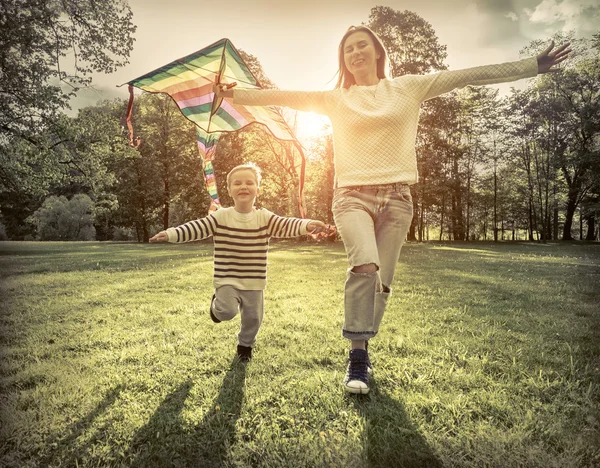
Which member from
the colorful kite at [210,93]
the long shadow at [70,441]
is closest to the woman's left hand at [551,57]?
the colorful kite at [210,93]

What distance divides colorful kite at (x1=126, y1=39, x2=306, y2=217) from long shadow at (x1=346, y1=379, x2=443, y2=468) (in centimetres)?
242

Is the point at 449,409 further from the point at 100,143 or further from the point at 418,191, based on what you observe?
the point at 418,191

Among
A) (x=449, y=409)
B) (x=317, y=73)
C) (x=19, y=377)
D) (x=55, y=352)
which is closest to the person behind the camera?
(x=449, y=409)

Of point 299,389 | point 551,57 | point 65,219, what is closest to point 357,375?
point 299,389

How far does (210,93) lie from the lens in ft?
14.9

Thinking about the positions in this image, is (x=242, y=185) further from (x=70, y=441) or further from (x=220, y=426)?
(x=70, y=441)

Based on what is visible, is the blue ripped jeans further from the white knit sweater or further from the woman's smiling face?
the woman's smiling face

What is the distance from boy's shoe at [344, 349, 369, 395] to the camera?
9.33 ft

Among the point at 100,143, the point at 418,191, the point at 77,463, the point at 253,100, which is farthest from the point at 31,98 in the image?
the point at 418,191

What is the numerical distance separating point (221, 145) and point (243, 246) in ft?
76.6

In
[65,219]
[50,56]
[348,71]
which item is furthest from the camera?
[65,219]

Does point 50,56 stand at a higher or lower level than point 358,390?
higher

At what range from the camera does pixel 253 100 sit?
3.44 m

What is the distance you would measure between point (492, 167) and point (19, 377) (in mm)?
40677
